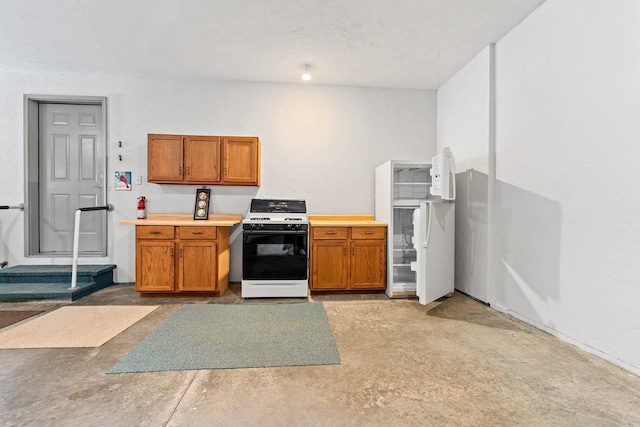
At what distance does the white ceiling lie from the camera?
2.86m

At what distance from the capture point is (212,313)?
3.26 m

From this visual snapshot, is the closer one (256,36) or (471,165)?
(256,36)

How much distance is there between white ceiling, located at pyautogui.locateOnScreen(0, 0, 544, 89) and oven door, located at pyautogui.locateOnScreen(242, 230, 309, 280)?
88.5 inches

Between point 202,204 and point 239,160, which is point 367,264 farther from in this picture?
point 202,204

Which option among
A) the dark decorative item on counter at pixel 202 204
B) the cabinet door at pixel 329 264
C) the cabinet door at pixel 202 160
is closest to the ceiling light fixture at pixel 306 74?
the cabinet door at pixel 202 160

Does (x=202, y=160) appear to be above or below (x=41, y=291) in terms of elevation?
above

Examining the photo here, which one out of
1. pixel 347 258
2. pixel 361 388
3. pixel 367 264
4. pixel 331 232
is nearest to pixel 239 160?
pixel 331 232

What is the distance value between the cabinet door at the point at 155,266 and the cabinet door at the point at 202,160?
0.99m

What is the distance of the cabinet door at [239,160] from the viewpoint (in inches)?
167

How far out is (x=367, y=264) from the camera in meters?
4.05

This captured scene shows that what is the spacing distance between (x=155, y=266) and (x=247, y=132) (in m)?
2.29

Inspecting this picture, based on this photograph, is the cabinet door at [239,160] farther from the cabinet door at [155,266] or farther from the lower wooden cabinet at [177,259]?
the cabinet door at [155,266]

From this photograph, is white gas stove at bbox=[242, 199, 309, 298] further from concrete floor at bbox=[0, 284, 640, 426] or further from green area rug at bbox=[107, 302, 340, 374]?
concrete floor at bbox=[0, 284, 640, 426]

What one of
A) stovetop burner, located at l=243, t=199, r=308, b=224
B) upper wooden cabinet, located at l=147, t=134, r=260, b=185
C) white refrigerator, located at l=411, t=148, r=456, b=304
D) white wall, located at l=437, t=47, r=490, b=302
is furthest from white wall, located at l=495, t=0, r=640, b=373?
upper wooden cabinet, located at l=147, t=134, r=260, b=185
